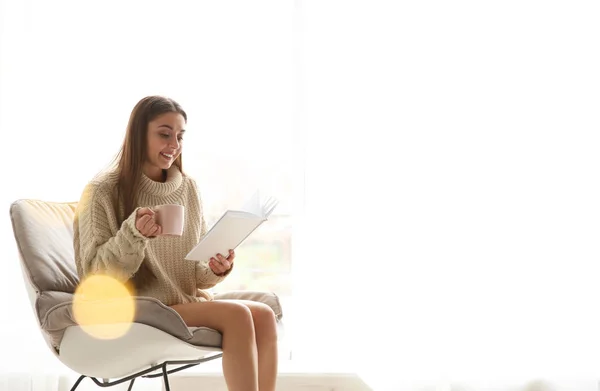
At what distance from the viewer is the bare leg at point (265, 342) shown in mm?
1793

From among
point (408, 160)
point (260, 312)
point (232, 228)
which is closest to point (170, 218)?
point (232, 228)

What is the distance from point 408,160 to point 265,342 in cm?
105

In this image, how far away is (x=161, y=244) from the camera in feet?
6.31

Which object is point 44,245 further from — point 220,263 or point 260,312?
point 260,312

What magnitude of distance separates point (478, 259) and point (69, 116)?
171 cm

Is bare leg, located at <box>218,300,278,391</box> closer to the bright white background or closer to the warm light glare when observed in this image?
the warm light glare

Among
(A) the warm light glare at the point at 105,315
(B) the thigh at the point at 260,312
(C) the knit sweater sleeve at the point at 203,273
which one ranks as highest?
(C) the knit sweater sleeve at the point at 203,273

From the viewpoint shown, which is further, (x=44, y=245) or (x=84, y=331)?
(x=44, y=245)

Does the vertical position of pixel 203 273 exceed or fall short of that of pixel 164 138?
it falls short

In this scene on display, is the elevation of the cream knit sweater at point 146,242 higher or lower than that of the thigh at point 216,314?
higher

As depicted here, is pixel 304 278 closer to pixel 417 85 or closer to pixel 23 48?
pixel 417 85

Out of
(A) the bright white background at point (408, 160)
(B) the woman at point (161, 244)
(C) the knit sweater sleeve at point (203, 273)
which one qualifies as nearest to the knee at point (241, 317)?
(B) the woman at point (161, 244)

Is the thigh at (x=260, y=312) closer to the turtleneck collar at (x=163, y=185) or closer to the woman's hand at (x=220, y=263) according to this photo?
the woman's hand at (x=220, y=263)

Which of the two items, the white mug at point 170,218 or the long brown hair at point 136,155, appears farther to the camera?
the long brown hair at point 136,155
